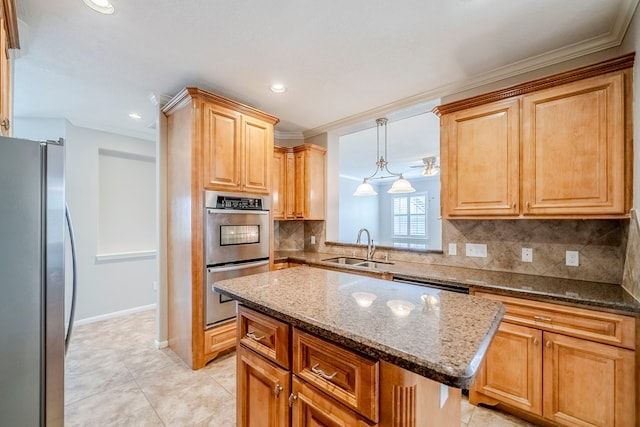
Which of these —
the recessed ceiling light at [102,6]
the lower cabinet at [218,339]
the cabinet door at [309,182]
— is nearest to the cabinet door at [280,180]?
the cabinet door at [309,182]

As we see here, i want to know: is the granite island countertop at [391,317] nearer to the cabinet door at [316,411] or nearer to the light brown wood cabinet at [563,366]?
the cabinet door at [316,411]

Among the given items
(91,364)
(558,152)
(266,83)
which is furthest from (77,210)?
(558,152)

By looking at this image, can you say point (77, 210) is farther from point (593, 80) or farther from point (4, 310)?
point (593, 80)

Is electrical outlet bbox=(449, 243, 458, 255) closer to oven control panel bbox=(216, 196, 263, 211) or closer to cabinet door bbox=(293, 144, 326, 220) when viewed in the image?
cabinet door bbox=(293, 144, 326, 220)

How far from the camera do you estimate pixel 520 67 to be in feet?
7.52

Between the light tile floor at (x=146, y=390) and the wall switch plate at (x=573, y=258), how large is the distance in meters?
1.21

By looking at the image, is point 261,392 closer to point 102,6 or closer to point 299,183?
point 102,6

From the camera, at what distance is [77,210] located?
355 centimetres

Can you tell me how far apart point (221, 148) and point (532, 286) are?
279cm

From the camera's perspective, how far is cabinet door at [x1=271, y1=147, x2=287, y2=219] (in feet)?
12.5

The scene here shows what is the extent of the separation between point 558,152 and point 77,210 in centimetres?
516

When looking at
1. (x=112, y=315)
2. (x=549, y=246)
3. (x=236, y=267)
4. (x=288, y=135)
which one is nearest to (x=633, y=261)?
(x=549, y=246)

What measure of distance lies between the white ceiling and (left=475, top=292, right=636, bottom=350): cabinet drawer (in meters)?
1.86

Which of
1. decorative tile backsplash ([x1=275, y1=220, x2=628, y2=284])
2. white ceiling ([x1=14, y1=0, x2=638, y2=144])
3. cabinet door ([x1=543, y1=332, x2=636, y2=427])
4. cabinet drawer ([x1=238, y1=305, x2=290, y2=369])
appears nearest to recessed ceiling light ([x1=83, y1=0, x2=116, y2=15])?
white ceiling ([x1=14, y1=0, x2=638, y2=144])
